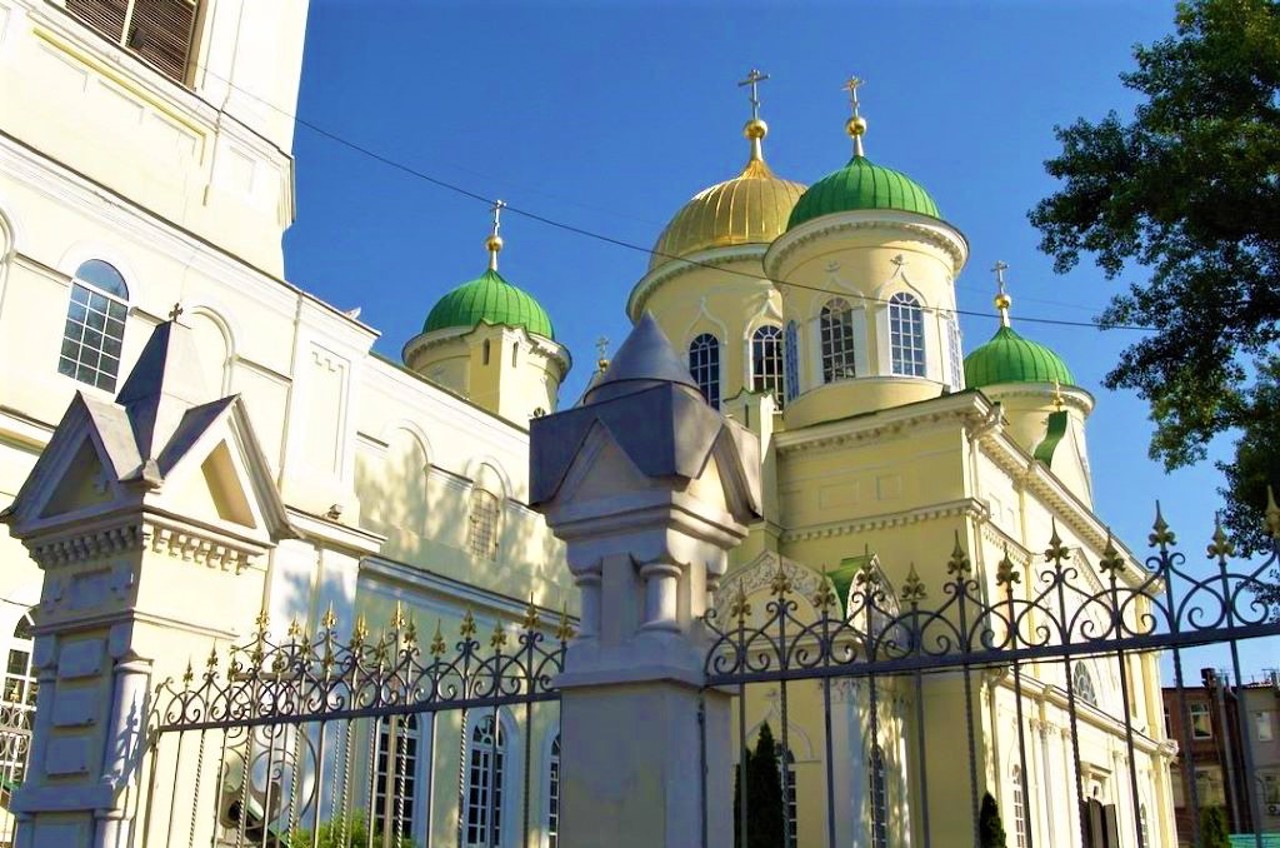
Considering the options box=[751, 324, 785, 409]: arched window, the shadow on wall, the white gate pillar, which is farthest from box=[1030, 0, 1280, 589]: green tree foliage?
box=[751, 324, 785, 409]: arched window

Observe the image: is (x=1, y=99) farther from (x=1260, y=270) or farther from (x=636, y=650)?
(x=1260, y=270)

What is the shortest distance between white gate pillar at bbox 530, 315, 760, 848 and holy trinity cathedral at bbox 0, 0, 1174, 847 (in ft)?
1.84

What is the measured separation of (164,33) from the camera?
14422mm

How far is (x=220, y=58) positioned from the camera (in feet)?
48.8

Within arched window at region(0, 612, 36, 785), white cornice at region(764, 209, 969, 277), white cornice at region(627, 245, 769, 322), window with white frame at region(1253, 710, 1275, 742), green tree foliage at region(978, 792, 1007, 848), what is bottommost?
green tree foliage at region(978, 792, 1007, 848)

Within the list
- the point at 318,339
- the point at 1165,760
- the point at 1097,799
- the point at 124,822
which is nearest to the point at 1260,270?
the point at 124,822

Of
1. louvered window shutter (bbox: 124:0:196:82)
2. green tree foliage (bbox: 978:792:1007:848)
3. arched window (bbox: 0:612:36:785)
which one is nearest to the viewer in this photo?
arched window (bbox: 0:612:36:785)

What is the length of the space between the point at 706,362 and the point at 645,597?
22853 millimetres

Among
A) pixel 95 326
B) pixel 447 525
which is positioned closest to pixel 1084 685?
pixel 447 525

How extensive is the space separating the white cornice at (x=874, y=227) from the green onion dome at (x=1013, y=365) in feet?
23.8

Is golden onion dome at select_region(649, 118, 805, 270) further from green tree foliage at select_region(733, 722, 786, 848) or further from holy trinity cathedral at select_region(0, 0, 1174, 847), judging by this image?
green tree foliage at select_region(733, 722, 786, 848)

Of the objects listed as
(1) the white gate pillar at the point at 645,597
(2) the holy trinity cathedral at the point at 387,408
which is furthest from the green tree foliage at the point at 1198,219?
(1) the white gate pillar at the point at 645,597

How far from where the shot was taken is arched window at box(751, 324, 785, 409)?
26703mm

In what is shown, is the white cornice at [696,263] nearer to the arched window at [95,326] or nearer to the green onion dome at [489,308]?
the green onion dome at [489,308]
